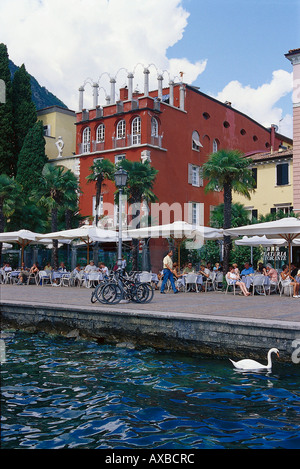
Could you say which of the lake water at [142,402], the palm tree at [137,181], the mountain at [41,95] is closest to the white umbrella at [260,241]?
the palm tree at [137,181]

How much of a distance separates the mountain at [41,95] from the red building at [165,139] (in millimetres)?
69615

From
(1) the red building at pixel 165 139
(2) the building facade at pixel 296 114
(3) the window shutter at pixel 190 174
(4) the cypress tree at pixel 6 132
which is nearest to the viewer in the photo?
(2) the building facade at pixel 296 114

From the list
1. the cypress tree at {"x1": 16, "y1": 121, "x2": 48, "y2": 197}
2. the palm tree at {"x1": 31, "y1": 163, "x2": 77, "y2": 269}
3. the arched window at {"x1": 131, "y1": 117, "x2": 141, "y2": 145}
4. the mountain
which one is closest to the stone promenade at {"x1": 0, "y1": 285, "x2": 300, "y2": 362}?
the palm tree at {"x1": 31, "y1": 163, "x2": 77, "y2": 269}

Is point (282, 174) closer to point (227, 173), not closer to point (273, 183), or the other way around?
point (273, 183)

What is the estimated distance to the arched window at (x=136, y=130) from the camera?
37125 mm

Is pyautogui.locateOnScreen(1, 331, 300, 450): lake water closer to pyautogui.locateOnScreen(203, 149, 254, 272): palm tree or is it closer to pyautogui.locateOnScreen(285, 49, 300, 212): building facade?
pyautogui.locateOnScreen(203, 149, 254, 272): palm tree

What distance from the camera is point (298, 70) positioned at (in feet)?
88.5

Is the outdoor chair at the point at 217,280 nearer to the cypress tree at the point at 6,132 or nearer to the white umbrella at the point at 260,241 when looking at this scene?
the white umbrella at the point at 260,241

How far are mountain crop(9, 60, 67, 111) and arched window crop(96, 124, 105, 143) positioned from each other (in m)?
70.3

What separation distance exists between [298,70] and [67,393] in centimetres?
2482

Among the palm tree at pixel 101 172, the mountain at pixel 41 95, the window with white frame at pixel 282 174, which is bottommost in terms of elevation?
the palm tree at pixel 101 172

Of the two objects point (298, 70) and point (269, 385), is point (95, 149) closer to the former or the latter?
point (298, 70)

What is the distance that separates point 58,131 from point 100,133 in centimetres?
921

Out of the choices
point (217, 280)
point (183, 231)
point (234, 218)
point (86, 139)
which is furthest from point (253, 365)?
point (86, 139)
